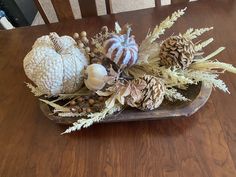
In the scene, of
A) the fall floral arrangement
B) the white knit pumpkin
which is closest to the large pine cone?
the fall floral arrangement

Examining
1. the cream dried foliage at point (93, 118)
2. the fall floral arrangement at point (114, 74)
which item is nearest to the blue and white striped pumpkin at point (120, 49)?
the fall floral arrangement at point (114, 74)

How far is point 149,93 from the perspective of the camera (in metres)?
0.72

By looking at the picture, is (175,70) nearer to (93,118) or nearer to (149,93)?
(149,93)

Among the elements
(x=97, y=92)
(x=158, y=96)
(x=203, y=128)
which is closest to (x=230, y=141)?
(x=203, y=128)

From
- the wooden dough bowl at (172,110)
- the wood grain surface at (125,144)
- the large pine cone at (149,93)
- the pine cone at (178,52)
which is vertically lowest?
the wood grain surface at (125,144)

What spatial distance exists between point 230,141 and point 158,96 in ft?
0.68

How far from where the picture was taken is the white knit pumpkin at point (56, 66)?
77 centimetres

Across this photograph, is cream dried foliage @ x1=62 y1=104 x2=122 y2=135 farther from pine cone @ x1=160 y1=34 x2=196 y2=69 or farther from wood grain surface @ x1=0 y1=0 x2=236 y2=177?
pine cone @ x1=160 y1=34 x2=196 y2=69

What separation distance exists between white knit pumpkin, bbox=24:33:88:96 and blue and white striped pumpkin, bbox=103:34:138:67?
92 mm

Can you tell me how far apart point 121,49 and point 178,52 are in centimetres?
15

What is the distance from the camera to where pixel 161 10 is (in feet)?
3.84

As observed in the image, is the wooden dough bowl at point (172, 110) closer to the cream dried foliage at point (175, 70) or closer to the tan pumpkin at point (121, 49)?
the cream dried foliage at point (175, 70)

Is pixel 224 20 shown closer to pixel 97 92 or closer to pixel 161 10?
pixel 161 10

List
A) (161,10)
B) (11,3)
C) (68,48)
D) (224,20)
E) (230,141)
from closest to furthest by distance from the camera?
(230,141)
(68,48)
(224,20)
(161,10)
(11,3)
